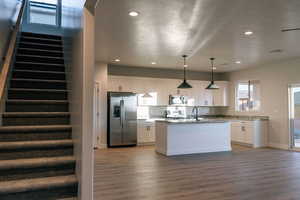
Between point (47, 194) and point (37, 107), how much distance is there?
1.53 metres

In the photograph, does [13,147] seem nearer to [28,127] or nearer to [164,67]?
[28,127]

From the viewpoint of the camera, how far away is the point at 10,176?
2598 millimetres

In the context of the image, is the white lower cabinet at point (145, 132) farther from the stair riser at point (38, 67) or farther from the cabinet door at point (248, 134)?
the stair riser at point (38, 67)

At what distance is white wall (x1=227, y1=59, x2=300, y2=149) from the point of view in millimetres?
7270

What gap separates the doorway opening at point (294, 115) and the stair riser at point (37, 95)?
668cm

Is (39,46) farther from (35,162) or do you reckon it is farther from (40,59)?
(35,162)

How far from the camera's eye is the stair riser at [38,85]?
3850mm

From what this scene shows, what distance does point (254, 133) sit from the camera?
7.70 metres

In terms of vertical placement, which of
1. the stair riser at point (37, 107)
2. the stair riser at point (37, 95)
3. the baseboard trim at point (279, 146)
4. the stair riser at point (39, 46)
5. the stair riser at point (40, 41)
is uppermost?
the stair riser at point (40, 41)

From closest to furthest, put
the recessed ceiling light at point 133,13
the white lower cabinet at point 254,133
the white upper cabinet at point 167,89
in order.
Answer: the recessed ceiling light at point 133,13 < the white lower cabinet at point 254,133 < the white upper cabinet at point 167,89

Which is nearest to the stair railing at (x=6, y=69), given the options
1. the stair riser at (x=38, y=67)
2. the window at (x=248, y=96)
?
the stair riser at (x=38, y=67)

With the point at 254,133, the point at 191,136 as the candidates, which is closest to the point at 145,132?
the point at 191,136

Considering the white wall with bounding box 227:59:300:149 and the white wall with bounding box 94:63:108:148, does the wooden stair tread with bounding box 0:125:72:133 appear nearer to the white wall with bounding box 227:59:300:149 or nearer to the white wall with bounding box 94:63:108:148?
the white wall with bounding box 94:63:108:148

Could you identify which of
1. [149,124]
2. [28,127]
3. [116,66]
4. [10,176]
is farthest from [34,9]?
[10,176]
